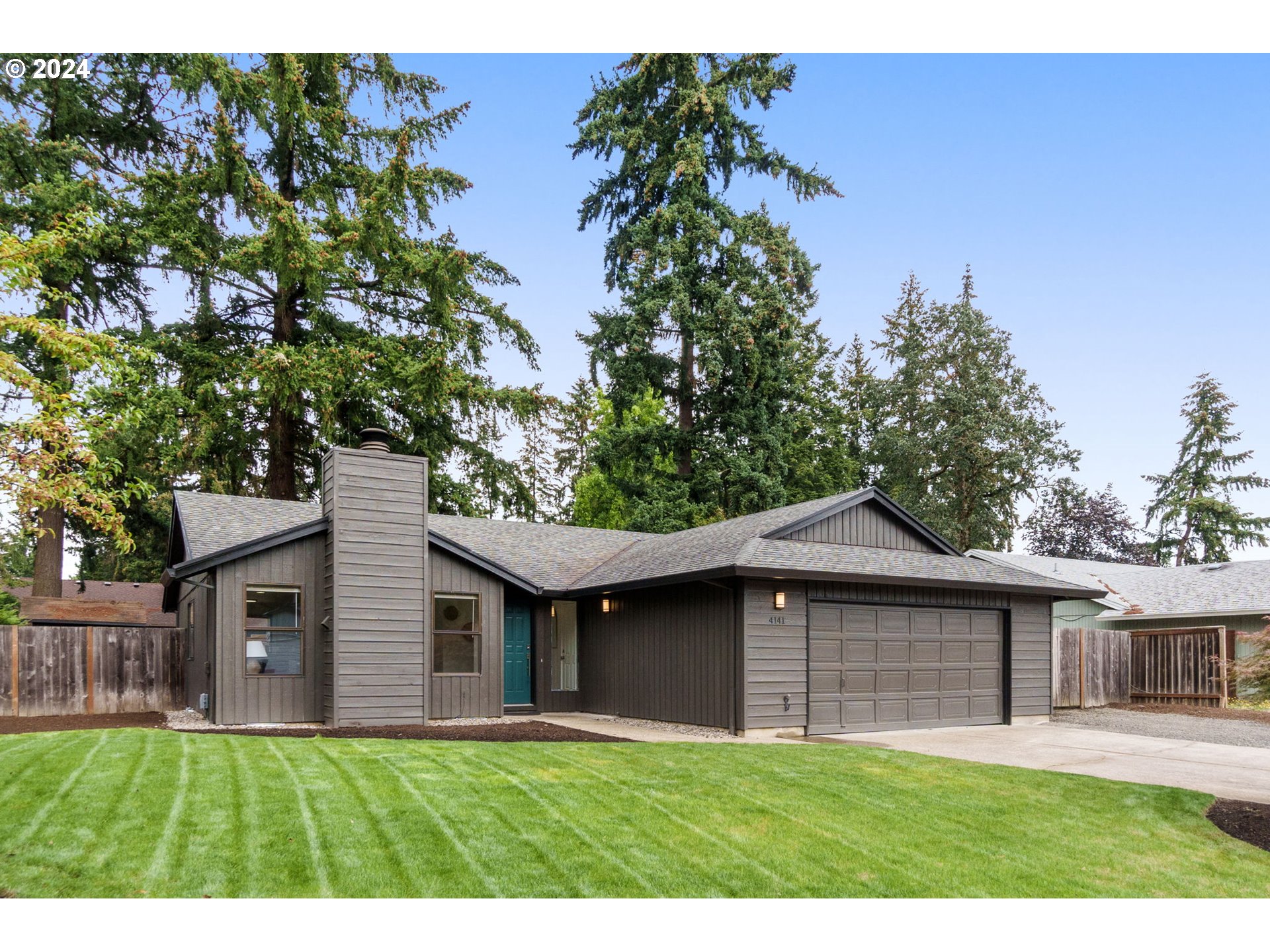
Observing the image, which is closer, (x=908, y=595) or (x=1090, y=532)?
(x=908, y=595)

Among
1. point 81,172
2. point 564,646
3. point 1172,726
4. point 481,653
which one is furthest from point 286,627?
point 81,172

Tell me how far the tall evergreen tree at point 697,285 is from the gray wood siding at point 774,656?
1326 centimetres

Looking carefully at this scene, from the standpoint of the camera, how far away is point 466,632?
1320 centimetres

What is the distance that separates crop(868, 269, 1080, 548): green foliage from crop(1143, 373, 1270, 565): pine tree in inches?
287

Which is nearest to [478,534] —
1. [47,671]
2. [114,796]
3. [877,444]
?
[47,671]

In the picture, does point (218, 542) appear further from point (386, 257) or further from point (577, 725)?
point (386, 257)

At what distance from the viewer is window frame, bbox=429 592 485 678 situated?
1297cm

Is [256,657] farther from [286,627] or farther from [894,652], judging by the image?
[894,652]

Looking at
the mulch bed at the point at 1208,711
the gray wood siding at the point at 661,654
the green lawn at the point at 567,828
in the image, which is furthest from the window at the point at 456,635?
the mulch bed at the point at 1208,711

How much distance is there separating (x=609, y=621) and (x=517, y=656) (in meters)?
1.67

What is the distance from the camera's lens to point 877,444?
33.9 meters

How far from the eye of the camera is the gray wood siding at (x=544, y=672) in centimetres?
1484

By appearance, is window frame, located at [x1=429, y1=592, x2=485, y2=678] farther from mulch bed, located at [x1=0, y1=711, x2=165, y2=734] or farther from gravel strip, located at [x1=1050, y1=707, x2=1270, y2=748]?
gravel strip, located at [x1=1050, y1=707, x2=1270, y2=748]

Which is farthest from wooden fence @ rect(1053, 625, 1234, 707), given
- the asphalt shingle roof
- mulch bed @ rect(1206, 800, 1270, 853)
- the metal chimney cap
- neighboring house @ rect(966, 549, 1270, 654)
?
the asphalt shingle roof
